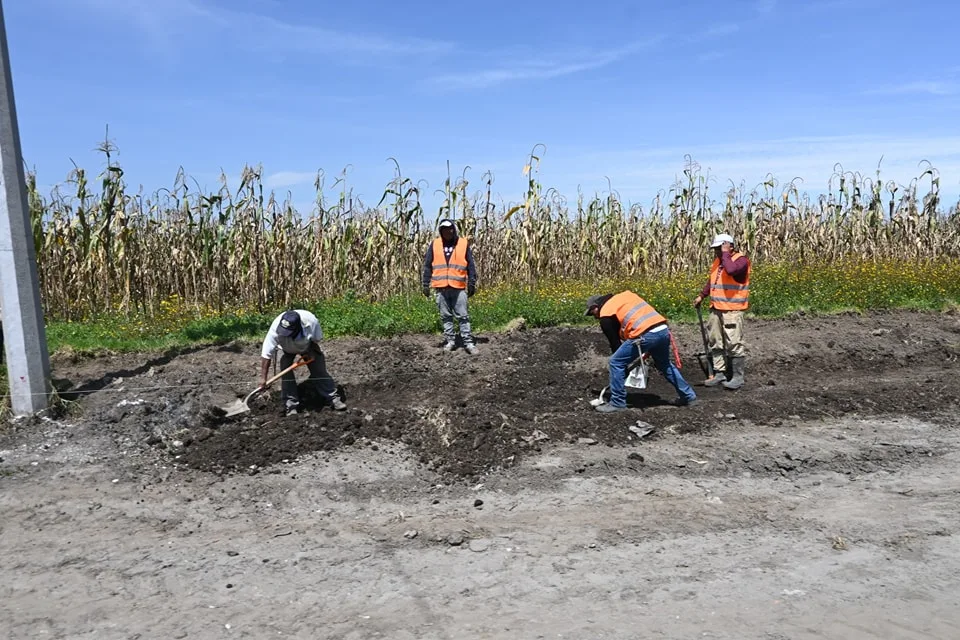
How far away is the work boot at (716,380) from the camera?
33.2 ft

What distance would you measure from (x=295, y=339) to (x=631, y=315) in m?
3.66

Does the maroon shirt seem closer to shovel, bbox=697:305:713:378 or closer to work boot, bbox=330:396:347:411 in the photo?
shovel, bbox=697:305:713:378

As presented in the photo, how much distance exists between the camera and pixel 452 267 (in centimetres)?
1095

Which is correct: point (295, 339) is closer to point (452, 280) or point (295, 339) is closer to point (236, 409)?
point (236, 409)

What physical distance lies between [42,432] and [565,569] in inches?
221

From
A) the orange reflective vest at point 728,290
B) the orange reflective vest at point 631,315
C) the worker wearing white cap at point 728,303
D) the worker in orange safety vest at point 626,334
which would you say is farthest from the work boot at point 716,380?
the orange reflective vest at point 631,315

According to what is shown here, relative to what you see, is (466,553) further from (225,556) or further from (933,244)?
(933,244)

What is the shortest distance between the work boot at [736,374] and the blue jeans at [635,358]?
1.42m

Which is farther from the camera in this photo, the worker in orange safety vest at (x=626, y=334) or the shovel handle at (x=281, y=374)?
Answer: the worker in orange safety vest at (x=626, y=334)

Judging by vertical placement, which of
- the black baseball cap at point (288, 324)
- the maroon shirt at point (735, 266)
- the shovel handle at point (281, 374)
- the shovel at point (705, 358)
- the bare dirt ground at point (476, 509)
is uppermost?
the maroon shirt at point (735, 266)

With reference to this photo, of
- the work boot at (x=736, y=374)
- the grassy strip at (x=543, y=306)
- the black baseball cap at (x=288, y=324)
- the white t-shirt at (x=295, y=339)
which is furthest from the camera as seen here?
the grassy strip at (x=543, y=306)

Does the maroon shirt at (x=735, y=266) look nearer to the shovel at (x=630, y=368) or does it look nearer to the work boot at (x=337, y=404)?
the shovel at (x=630, y=368)

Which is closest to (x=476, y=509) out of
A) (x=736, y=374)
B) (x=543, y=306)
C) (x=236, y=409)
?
(x=236, y=409)

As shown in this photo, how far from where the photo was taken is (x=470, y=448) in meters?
7.32
